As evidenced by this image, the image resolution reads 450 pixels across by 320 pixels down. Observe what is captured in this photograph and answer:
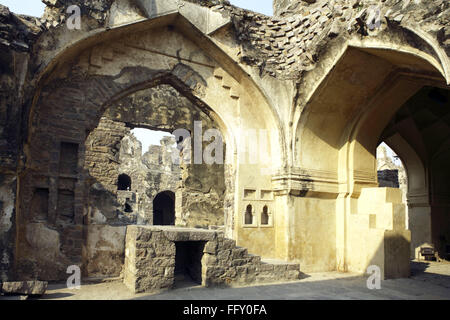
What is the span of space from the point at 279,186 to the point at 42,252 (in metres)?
4.20

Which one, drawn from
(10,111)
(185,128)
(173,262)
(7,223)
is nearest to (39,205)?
(7,223)

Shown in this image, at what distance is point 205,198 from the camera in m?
11.7

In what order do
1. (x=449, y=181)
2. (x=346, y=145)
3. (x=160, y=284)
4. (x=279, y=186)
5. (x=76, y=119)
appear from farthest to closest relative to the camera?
(x=449, y=181) → (x=346, y=145) → (x=279, y=186) → (x=76, y=119) → (x=160, y=284)

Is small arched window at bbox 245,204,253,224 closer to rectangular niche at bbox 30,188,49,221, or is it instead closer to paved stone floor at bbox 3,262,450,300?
paved stone floor at bbox 3,262,450,300

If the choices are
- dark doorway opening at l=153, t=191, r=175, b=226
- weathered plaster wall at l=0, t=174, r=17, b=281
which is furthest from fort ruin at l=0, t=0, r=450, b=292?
dark doorway opening at l=153, t=191, r=175, b=226

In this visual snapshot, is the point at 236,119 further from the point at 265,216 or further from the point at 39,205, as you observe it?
the point at 39,205

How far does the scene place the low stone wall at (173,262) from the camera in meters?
5.02

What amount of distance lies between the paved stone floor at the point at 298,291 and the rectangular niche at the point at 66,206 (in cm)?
100

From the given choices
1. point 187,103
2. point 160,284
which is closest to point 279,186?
point 160,284

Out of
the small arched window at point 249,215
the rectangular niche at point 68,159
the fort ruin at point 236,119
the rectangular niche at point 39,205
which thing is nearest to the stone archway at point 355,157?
the fort ruin at point 236,119

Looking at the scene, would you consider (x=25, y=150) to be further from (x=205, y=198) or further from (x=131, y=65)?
(x=205, y=198)

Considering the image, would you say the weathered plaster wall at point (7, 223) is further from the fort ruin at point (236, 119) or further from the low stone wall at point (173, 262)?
the low stone wall at point (173, 262)

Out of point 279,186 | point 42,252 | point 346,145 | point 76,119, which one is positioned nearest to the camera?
point 42,252

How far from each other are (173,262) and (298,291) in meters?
1.86
